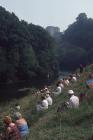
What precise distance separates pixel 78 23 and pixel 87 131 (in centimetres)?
12091

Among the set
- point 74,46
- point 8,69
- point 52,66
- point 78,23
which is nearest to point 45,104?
point 8,69

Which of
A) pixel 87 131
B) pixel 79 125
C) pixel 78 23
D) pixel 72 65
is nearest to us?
pixel 87 131

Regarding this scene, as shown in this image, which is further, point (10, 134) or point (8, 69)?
point (8, 69)

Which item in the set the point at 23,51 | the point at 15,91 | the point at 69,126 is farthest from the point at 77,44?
the point at 69,126

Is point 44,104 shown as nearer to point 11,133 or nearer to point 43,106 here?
point 43,106

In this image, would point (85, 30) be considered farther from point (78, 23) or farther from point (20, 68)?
point (20, 68)

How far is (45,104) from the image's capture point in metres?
21.3

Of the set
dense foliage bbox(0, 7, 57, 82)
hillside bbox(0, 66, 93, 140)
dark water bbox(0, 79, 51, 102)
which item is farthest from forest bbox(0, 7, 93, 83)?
hillside bbox(0, 66, 93, 140)

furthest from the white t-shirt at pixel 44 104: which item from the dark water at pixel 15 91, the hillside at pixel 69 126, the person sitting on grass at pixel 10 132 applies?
the dark water at pixel 15 91

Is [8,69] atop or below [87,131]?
atop

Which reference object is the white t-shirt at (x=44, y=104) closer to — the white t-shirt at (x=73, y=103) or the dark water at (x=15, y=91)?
the white t-shirt at (x=73, y=103)

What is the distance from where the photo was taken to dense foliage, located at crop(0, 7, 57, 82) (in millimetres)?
81125

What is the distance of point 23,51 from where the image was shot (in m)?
84.9

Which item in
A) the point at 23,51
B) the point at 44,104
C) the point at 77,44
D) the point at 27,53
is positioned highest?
the point at 77,44
